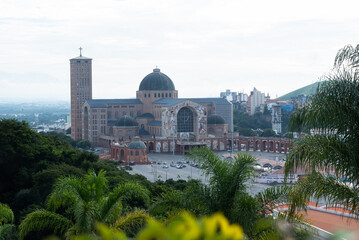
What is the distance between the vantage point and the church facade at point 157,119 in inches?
2923

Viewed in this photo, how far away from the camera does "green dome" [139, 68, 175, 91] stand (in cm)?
8300

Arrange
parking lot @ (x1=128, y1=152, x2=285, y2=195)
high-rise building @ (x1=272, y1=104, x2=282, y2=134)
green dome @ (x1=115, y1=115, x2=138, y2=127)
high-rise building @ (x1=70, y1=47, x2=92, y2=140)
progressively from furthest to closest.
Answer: high-rise building @ (x1=272, y1=104, x2=282, y2=134) → high-rise building @ (x1=70, y1=47, x2=92, y2=140) → green dome @ (x1=115, y1=115, x2=138, y2=127) → parking lot @ (x1=128, y1=152, x2=285, y2=195)

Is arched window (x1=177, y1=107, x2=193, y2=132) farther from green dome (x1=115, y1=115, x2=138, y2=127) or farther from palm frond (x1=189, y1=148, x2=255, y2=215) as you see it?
palm frond (x1=189, y1=148, x2=255, y2=215)

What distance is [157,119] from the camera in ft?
263

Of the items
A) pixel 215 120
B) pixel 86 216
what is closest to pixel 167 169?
pixel 215 120

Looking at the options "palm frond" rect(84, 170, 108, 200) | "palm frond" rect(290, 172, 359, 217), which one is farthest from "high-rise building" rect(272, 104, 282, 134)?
Answer: "palm frond" rect(290, 172, 359, 217)

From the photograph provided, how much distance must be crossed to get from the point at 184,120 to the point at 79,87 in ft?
69.5

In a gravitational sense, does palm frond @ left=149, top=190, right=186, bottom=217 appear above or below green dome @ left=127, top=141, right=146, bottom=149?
above

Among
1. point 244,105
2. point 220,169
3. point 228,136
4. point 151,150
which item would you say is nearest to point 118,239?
point 220,169

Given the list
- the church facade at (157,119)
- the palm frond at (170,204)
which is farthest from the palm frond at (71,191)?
the church facade at (157,119)

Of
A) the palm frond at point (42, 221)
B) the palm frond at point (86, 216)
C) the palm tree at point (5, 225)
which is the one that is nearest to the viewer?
the palm frond at point (86, 216)

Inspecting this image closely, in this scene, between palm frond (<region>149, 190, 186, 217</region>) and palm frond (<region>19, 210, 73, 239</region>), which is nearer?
palm frond (<region>149, 190, 186, 217</region>)

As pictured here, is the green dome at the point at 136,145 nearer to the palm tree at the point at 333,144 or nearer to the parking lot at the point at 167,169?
the parking lot at the point at 167,169

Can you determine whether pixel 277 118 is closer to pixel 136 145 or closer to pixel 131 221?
pixel 136 145
